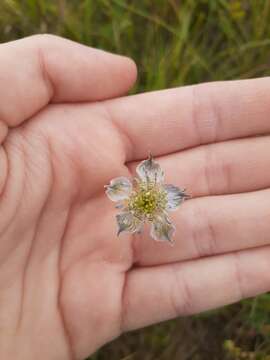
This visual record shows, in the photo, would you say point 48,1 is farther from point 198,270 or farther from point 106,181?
point 198,270

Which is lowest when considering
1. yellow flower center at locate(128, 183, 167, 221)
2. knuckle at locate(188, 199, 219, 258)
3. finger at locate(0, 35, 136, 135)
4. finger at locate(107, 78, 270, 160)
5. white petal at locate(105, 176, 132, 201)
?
knuckle at locate(188, 199, 219, 258)

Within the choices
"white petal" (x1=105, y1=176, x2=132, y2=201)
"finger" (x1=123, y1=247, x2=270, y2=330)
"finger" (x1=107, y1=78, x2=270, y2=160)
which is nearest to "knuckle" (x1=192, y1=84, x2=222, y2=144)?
"finger" (x1=107, y1=78, x2=270, y2=160)

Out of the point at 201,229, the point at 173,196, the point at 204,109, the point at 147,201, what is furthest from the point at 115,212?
the point at 204,109

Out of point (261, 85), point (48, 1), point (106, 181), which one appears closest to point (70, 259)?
point (106, 181)

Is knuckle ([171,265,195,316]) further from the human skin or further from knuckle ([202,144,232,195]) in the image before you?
knuckle ([202,144,232,195])

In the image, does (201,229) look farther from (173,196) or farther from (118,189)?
(118,189)

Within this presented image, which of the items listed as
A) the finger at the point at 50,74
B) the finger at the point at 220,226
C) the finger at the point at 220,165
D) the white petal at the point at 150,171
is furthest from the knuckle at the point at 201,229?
the finger at the point at 50,74

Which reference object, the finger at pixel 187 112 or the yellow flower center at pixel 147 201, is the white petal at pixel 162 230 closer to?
the yellow flower center at pixel 147 201
